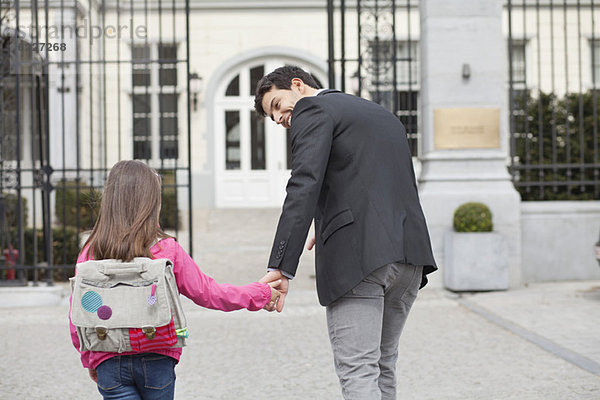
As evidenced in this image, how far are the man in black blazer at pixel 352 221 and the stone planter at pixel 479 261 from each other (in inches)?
216

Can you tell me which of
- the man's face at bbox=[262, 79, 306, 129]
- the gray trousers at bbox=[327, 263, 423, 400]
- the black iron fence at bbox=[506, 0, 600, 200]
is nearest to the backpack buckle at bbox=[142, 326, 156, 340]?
the gray trousers at bbox=[327, 263, 423, 400]

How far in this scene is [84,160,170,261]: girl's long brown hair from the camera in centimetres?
256

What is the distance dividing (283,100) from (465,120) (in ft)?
19.7

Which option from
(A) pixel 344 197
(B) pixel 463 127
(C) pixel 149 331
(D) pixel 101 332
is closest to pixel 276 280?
(A) pixel 344 197

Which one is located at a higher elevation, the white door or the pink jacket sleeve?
the white door

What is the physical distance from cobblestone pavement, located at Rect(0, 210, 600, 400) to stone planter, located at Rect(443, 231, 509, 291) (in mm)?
136

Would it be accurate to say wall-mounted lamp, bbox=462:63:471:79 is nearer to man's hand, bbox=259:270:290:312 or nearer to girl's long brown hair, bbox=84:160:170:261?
man's hand, bbox=259:270:290:312

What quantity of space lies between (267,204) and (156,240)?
16288 mm

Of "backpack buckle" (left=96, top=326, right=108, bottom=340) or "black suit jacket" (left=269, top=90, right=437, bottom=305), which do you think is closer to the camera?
"backpack buckle" (left=96, top=326, right=108, bottom=340)

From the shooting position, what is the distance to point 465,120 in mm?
8742

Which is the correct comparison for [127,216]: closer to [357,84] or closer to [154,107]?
[357,84]

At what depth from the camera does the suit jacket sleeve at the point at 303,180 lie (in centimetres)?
280

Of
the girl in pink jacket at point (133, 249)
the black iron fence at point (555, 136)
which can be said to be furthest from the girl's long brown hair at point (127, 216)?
the black iron fence at point (555, 136)

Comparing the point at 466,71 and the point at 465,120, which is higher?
the point at 466,71
